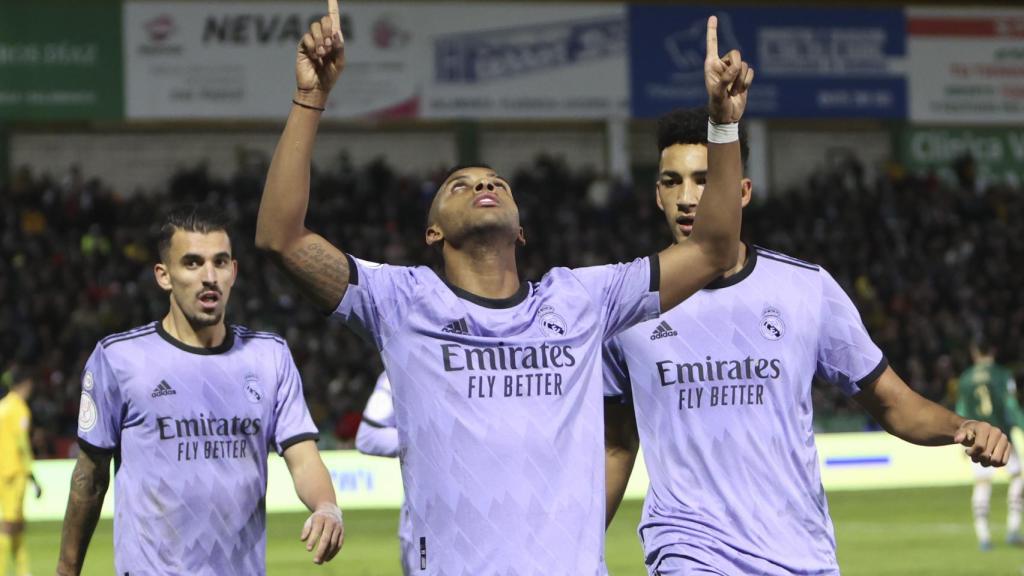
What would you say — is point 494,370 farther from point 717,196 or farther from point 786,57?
point 786,57

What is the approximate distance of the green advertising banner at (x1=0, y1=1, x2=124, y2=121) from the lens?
1249 inches

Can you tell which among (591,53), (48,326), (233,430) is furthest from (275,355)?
(591,53)

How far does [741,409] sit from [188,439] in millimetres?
2034

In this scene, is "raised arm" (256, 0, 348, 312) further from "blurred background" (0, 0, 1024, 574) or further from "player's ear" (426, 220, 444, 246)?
"blurred background" (0, 0, 1024, 574)

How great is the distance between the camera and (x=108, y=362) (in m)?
6.05

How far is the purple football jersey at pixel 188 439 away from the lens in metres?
5.82

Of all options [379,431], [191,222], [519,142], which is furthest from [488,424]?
[519,142]

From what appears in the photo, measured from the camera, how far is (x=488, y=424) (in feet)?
14.8

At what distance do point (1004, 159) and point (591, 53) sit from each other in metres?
10.9

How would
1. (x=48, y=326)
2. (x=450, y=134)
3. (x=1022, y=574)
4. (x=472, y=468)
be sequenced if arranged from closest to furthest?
1. (x=472, y=468)
2. (x=1022, y=574)
3. (x=48, y=326)
4. (x=450, y=134)

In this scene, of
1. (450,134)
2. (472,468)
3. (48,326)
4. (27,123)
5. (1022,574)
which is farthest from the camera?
(450,134)

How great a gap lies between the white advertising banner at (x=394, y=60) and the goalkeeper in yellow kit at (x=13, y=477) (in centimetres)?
1886

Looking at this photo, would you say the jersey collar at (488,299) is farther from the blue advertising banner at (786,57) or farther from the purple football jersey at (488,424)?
the blue advertising banner at (786,57)

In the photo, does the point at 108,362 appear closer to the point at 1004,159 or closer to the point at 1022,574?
the point at 1022,574
